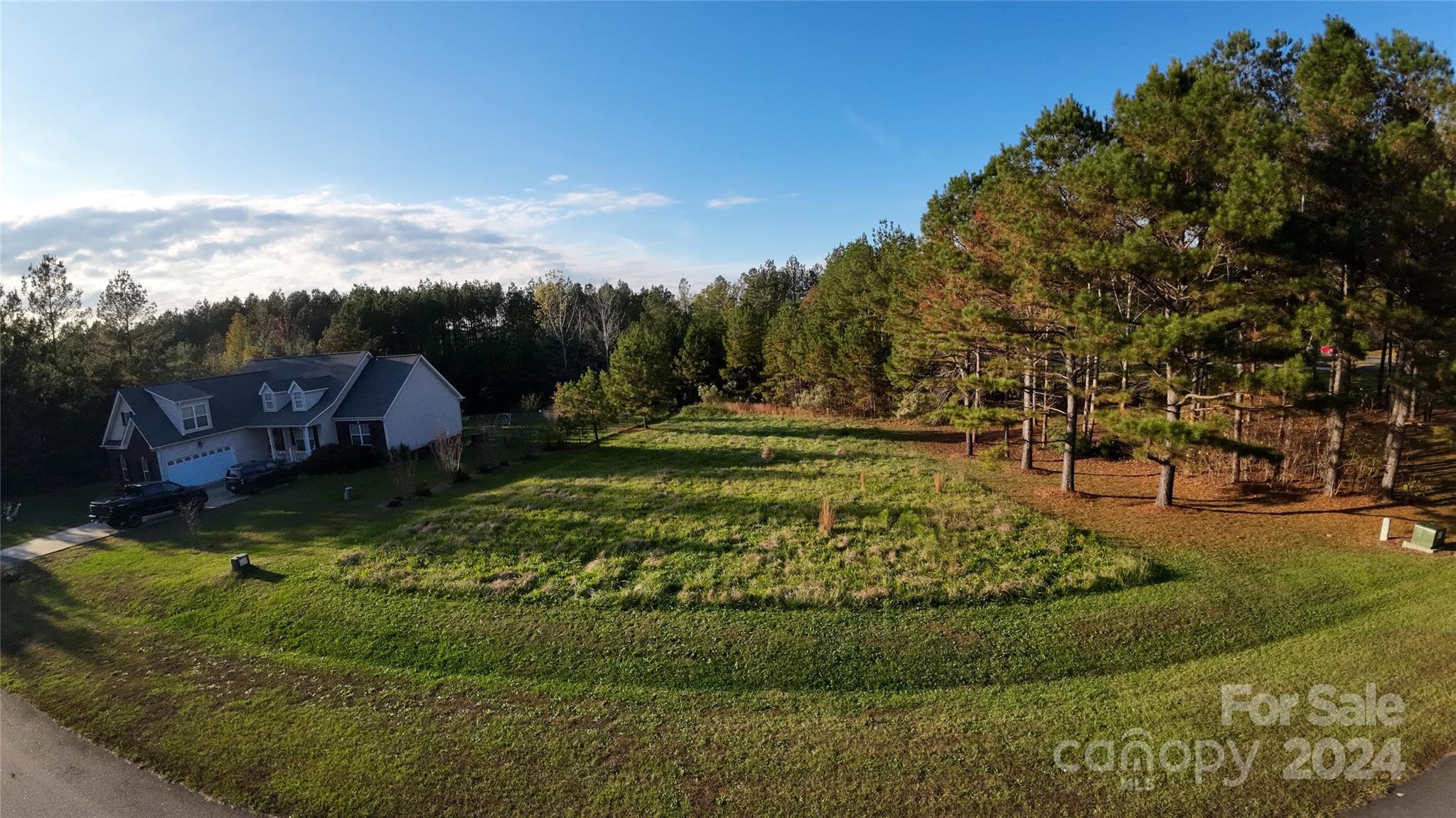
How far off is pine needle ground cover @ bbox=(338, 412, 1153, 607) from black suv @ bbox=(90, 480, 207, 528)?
31.3 ft

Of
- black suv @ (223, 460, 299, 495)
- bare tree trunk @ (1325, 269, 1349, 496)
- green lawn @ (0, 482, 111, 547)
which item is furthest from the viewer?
black suv @ (223, 460, 299, 495)

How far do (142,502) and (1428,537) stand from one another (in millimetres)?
34489

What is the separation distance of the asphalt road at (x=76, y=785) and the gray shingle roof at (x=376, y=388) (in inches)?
848

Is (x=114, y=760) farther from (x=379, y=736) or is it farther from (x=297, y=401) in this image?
(x=297, y=401)

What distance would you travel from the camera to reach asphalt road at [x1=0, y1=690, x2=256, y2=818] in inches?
296

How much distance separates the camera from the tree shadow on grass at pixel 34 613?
40.1 ft

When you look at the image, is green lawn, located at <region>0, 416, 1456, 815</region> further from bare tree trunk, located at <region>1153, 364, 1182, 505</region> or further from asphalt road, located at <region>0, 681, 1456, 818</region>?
bare tree trunk, located at <region>1153, 364, 1182, 505</region>

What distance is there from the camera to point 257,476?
25062 millimetres

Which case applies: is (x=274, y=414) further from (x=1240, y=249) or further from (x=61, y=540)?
(x=1240, y=249)

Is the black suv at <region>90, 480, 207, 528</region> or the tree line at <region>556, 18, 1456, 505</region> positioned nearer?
the tree line at <region>556, 18, 1456, 505</region>

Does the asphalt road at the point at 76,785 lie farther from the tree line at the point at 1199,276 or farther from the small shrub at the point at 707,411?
the small shrub at the point at 707,411

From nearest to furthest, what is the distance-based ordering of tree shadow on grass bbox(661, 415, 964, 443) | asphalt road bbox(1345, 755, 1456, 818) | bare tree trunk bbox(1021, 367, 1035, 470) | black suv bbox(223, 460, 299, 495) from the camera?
1. asphalt road bbox(1345, 755, 1456, 818)
2. bare tree trunk bbox(1021, 367, 1035, 470)
3. black suv bbox(223, 460, 299, 495)
4. tree shadow on grass bbox(661, 415, 964, 443)

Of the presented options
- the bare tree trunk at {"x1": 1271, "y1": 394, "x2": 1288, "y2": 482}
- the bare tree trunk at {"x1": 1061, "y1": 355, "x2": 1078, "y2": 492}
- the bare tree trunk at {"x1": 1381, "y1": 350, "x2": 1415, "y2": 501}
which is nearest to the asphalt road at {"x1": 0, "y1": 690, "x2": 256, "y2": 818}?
the bare tree trunk at {"x1": 1061, "y1": 355, "x2": 1078, "y2": 492}

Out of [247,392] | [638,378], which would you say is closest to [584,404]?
[638,378]
